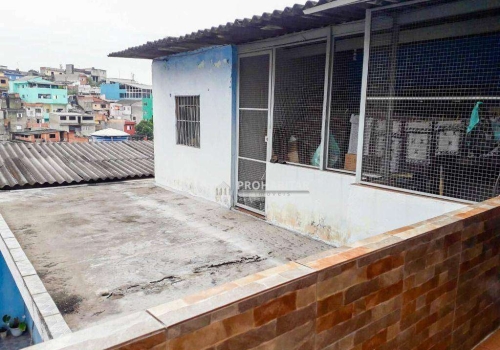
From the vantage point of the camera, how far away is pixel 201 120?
23.3 feet

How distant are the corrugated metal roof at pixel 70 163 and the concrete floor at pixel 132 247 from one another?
107 cm

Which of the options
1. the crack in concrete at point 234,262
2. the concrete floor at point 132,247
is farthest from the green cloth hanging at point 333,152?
the crack in concrete at point 234,262

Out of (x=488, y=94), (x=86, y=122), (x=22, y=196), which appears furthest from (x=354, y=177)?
(x=86, y=122)

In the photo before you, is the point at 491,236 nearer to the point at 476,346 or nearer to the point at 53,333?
the point at 476,346

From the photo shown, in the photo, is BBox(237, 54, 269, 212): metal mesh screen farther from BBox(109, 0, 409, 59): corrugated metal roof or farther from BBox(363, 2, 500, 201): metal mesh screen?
BBox(363, 2, 500, 201): metal mesh screen

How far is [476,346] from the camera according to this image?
2.28 m

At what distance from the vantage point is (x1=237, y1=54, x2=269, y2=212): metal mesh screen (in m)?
5.94

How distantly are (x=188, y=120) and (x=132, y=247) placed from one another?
3.56m

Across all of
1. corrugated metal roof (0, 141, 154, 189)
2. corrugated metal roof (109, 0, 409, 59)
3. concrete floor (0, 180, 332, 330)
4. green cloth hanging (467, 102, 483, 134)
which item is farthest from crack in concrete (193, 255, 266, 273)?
corrugated metal roof (0, 141, 154, 189)

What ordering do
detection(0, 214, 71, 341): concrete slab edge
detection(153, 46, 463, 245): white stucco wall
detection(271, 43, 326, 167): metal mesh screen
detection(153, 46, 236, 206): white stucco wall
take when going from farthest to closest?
detection(153, 46, 236, 206): white stucco wall, detection(271, 43, 326, 167): metal mesh screen, detection(153, 46, 463, 245): white stucco wall, detection(0, 214, 71, 341): concrete slab edge

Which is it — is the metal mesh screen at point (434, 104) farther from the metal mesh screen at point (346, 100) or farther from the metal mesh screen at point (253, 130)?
the metal mesh screen at point (253, 130)

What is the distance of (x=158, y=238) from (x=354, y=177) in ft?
8.65

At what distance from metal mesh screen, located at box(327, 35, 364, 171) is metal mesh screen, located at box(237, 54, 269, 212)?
1.36m

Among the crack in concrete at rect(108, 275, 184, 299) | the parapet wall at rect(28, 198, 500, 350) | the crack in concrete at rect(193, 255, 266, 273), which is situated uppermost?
the parapet wall at rect(28, 198, 500, 350)
